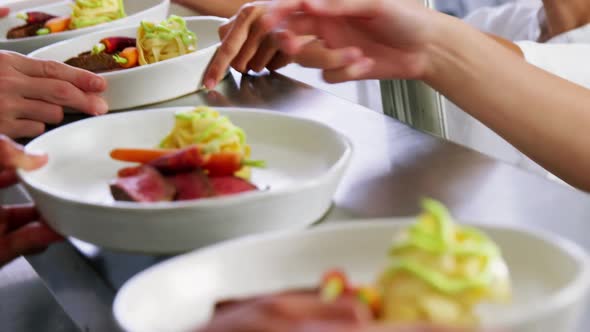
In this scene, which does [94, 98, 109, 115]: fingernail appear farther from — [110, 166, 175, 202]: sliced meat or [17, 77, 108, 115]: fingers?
[110, 166, 175, 202]: sliced meat

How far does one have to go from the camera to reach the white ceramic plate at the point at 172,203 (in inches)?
33.5

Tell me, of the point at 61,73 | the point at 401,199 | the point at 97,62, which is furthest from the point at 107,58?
the point at 401,199

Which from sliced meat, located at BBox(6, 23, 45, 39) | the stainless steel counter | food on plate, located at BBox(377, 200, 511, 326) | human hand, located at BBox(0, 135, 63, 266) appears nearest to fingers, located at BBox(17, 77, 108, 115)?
the stainless steel counter

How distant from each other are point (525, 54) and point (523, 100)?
68 centimetres

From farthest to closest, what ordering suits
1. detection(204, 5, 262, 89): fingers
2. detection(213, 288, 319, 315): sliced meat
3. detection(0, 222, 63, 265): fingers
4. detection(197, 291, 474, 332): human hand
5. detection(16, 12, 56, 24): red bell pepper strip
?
detection(16, 12, 56, 24): red bell pepper strip, detection(204, 5, 262, 89): fingers, detection(0, 222, 63, 265): fingers, detection(213, 288, 319, 315): sliced meat, detection(197, 291, 474, 332): human hand

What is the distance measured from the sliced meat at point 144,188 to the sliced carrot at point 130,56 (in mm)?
651

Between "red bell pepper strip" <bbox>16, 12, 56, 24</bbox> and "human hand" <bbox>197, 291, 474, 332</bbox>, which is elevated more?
"human hand" <bbox>197, 291, 474, 332</bbox>

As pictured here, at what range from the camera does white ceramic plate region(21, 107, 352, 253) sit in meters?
0.85

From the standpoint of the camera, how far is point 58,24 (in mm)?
1948

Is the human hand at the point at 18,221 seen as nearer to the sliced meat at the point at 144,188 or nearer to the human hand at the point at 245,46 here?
the sliced meat at the point at 144,188

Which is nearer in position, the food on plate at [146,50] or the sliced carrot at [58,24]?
the food on plate at [146,50]

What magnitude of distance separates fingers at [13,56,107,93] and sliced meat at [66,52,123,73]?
0.13 metres

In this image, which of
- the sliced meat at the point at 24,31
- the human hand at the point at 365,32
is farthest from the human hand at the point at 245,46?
the sliced meat at the point at 24,31

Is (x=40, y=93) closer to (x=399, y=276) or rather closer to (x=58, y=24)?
(x=58, y=24)
